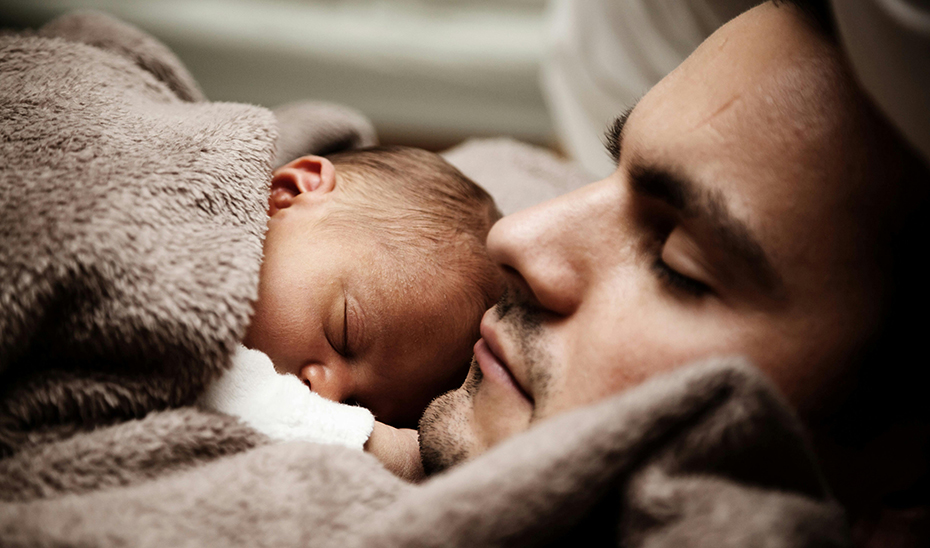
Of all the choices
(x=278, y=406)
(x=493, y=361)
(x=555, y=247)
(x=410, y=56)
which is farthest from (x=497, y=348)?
(x=410, y=56)

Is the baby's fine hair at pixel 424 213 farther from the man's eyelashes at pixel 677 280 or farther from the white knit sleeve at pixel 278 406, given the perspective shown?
the man's eyelashes at pixel 677 280

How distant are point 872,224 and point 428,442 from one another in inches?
Result: 20.5

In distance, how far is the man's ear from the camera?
36.0 inches

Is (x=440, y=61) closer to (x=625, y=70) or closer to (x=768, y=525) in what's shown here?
(x=625, y=70)

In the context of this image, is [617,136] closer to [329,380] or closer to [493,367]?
[493,367]

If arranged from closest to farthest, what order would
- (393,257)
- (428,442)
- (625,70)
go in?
(428,442) → (393,257) → (625,70)

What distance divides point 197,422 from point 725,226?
1.77 ft

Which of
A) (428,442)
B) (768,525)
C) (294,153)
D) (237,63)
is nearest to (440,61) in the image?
(237,63)

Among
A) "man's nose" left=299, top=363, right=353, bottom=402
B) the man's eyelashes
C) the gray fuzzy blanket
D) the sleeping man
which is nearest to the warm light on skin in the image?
"man's nose" left=299, top=363, right=353, bottom=402

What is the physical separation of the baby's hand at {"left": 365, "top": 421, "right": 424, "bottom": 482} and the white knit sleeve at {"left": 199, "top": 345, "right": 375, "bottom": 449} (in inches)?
1.5

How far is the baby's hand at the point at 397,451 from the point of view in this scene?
753mm

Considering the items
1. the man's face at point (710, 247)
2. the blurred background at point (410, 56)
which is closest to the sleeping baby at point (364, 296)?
the man's face at point (710, 247)

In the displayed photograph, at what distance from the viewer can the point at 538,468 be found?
0.43m

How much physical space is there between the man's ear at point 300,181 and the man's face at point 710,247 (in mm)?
379
